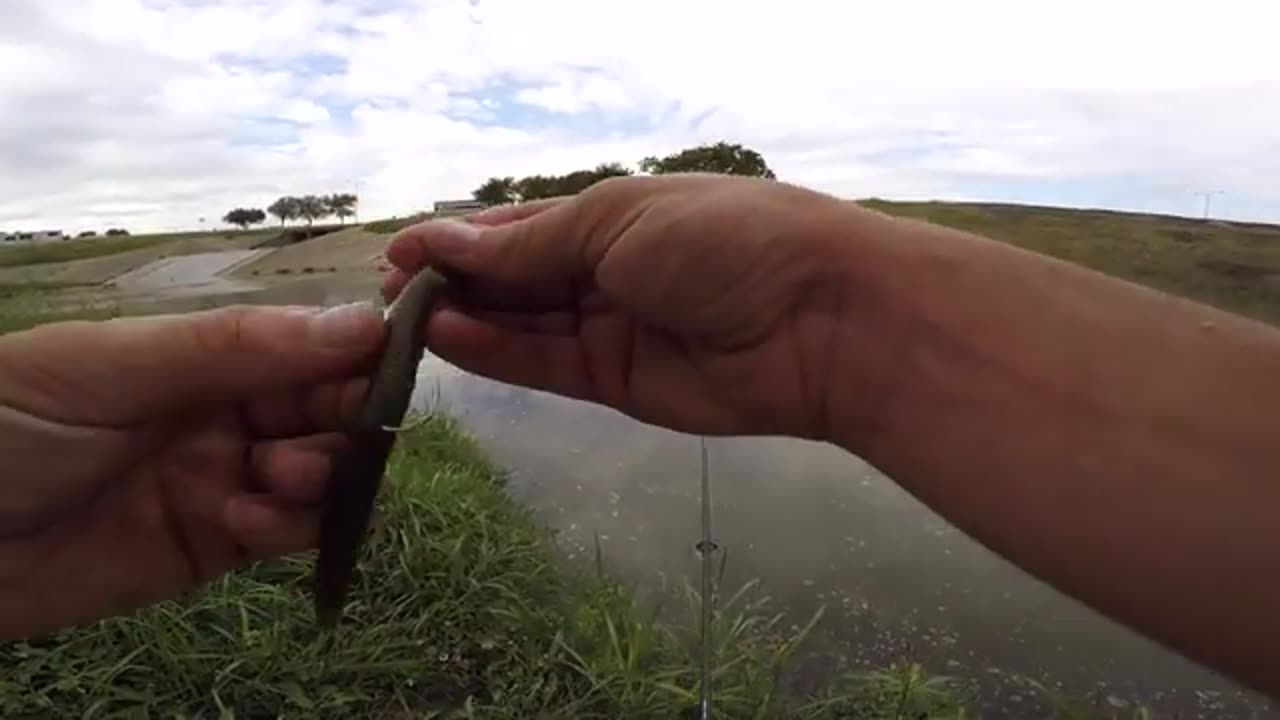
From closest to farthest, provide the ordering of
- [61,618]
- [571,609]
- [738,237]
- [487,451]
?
1. [738,237]
2. [61,618]
3. [571,609]
4. [487,451]

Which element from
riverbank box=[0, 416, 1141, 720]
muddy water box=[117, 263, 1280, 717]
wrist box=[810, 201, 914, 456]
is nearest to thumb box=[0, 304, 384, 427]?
wrist box=[810, 201, 914, 456]

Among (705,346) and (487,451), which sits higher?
(705,346)

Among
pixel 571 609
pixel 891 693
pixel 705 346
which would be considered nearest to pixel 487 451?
pixel 571 609

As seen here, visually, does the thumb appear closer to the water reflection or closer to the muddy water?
the water reflection

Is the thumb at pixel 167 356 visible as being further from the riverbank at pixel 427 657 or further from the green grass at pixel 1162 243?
the green grass at pixel 1162 243

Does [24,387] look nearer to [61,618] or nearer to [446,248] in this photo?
[61,618]
